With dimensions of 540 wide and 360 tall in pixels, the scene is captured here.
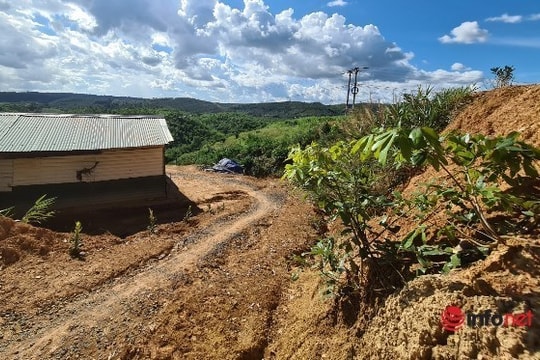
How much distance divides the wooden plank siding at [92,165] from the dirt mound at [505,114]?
36.4 ft

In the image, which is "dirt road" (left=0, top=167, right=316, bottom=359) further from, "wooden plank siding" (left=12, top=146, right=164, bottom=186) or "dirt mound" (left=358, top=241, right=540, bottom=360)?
"wooden plank siding" (left=12, top=146, right=164, bottom=186)

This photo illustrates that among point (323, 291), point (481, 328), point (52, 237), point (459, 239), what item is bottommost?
point (52, 237)

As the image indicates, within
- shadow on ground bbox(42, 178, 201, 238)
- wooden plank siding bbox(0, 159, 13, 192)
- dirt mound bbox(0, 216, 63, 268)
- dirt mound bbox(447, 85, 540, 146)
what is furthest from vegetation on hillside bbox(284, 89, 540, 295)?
wooden plank siding bbox(0, 159, 13, 192)

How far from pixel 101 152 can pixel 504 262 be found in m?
13.1

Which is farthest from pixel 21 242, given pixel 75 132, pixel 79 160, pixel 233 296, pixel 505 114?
pixel 505 114

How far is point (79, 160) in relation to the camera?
12.8m

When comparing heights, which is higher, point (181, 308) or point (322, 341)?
point (322, 341)

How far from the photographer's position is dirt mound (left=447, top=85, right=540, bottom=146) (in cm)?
462

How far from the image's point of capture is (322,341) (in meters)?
3.60

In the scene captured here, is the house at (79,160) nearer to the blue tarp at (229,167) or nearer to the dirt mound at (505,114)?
the blue tarp at (229,167)

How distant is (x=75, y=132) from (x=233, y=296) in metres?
11.1

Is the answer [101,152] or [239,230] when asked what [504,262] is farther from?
[101,152]

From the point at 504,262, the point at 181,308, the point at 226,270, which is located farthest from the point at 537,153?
the point at 226,270

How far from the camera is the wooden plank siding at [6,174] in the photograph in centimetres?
1180
